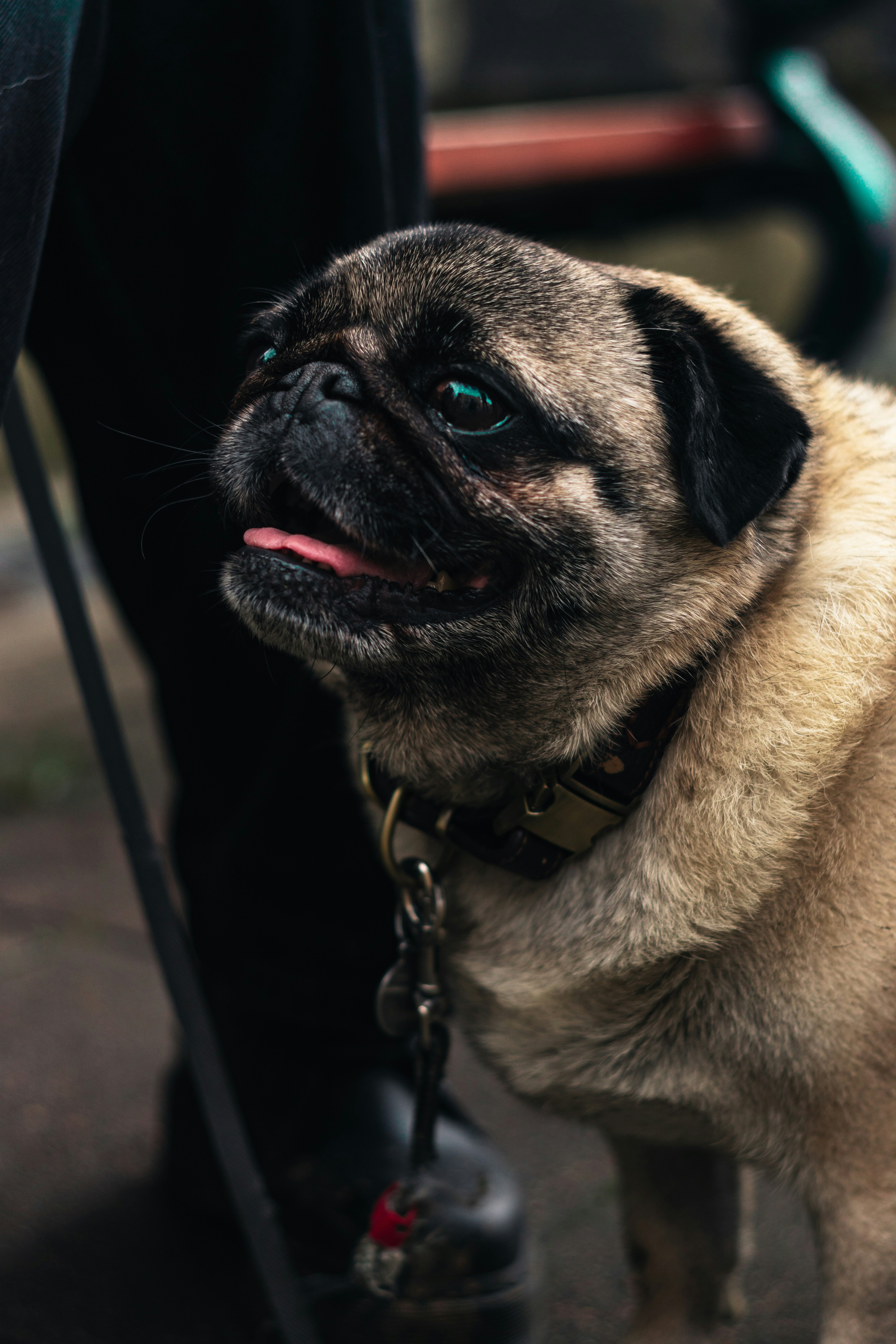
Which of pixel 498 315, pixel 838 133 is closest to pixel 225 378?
pixel 498 315

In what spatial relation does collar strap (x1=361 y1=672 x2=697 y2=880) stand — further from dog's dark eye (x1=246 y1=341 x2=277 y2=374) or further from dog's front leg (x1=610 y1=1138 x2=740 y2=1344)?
dog's dark eye (x1=246 y1=341 x2=277 y2=374)

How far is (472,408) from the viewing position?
1.17 meters

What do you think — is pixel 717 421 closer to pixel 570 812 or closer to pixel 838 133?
pixel 570 812

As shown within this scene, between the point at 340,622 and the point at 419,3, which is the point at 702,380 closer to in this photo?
the point at 340,622

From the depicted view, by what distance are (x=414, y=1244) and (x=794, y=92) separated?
348 centimetres

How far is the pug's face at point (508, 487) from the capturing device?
1.17m

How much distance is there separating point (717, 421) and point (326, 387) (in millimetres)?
431

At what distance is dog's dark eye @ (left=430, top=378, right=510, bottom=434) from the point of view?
1.17 metres

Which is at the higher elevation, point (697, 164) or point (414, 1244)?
Answer: point (697, 164)

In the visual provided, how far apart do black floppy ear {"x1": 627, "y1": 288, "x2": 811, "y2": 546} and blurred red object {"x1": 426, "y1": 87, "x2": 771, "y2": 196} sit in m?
2.14

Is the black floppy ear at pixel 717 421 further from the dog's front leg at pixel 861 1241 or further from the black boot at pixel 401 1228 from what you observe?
the black boot at pixel 401 1228

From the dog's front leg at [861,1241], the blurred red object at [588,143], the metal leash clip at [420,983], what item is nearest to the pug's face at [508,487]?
the metal leash clip at [420,983]

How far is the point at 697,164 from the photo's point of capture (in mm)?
3635

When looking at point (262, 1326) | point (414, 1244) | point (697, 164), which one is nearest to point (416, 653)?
point (414, 1244)
